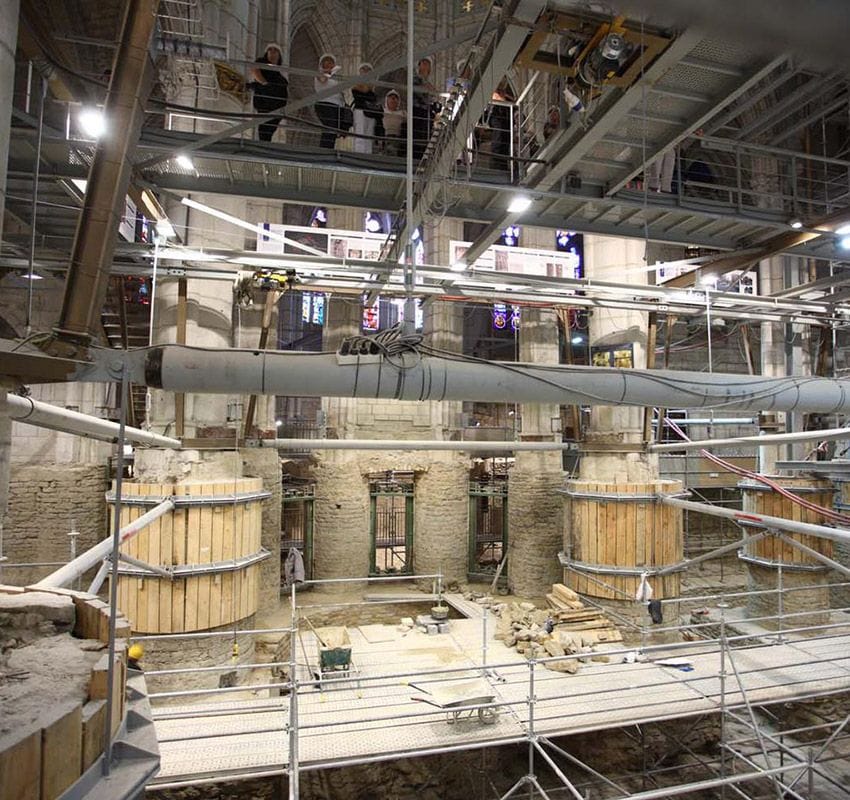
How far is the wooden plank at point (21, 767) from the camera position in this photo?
272 cm

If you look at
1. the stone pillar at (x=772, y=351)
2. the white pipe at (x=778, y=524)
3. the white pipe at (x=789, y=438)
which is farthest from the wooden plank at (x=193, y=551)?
the stone pillar at (x=772, y=351)

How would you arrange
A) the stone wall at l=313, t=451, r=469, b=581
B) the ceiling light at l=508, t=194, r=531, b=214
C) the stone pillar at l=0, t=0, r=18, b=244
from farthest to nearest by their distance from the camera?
the stone wall at l=313, t=451, r=469, b=581 < the ceiling light at l=508, t=194, r=531, b=214 < the stone pillar at l=0, t=0, r=18, b=244

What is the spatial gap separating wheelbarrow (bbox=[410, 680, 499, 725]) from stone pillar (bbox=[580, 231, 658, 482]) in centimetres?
673

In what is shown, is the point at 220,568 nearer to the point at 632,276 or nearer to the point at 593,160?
the point at 593,160

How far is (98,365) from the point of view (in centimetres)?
517

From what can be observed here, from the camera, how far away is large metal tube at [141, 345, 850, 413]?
5.51m

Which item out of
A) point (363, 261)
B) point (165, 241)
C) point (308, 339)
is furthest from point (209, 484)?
point (308, 339)

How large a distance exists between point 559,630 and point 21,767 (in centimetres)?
1064

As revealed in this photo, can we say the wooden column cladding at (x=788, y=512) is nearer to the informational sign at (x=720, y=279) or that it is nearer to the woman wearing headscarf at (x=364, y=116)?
the informational sign at (x=720, y=279)

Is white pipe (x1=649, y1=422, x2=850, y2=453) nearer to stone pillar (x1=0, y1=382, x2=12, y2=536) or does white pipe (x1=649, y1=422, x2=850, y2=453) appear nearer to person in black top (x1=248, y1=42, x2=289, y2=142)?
stone pillar (x1=0, y1=382, x2=12, y2=536)

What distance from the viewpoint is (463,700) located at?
814 cm

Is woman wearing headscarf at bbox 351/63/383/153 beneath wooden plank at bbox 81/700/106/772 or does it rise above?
above

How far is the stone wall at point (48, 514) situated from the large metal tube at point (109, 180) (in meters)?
10.5

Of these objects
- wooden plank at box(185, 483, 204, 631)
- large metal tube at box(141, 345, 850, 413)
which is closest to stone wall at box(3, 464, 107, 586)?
wooden plank at box(185, 483, 204, 631)
